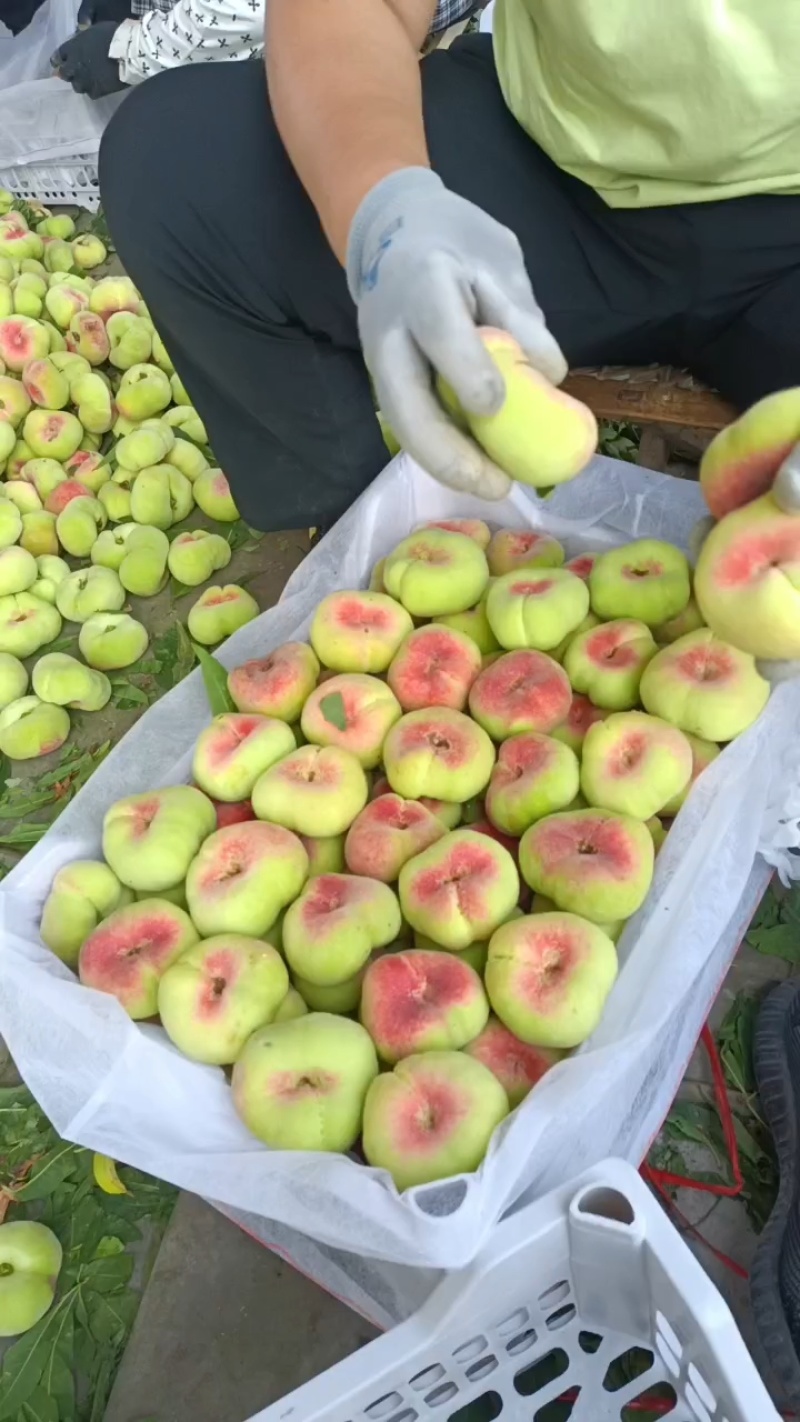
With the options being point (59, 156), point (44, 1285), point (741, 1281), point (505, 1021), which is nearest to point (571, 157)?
point (505, 1021)

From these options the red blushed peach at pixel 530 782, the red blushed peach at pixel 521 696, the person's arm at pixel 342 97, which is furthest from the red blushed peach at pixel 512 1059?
the person's arm at pixel 342 97

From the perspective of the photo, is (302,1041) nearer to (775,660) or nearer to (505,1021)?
(505,1021)

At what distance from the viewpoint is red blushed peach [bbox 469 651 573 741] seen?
1.06 m

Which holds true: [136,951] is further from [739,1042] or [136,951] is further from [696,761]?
[739,1042]

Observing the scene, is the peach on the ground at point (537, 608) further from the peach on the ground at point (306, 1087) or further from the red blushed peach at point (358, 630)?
the peach on the ground at point (306, 1087)

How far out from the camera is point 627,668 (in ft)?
3.56

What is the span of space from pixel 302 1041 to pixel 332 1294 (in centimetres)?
41

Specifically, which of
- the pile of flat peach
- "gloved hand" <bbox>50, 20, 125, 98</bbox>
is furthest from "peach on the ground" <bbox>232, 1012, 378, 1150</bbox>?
"gloved hand" <bbox>50, 20, 125, 98</bbox>

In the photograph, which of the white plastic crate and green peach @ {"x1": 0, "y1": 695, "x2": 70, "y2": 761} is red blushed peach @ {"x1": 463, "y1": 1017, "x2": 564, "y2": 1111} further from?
green peach @ {"x1": 0, "y1": 695, "x2": 70, "y2": 761}

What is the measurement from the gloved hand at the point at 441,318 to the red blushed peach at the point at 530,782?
0.91 ft

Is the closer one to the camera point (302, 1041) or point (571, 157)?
point (302, 1041)

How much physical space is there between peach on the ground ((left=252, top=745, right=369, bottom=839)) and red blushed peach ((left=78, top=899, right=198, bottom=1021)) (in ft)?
0.46

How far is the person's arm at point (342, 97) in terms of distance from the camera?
3.36ft

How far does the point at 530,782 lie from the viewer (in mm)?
1009
